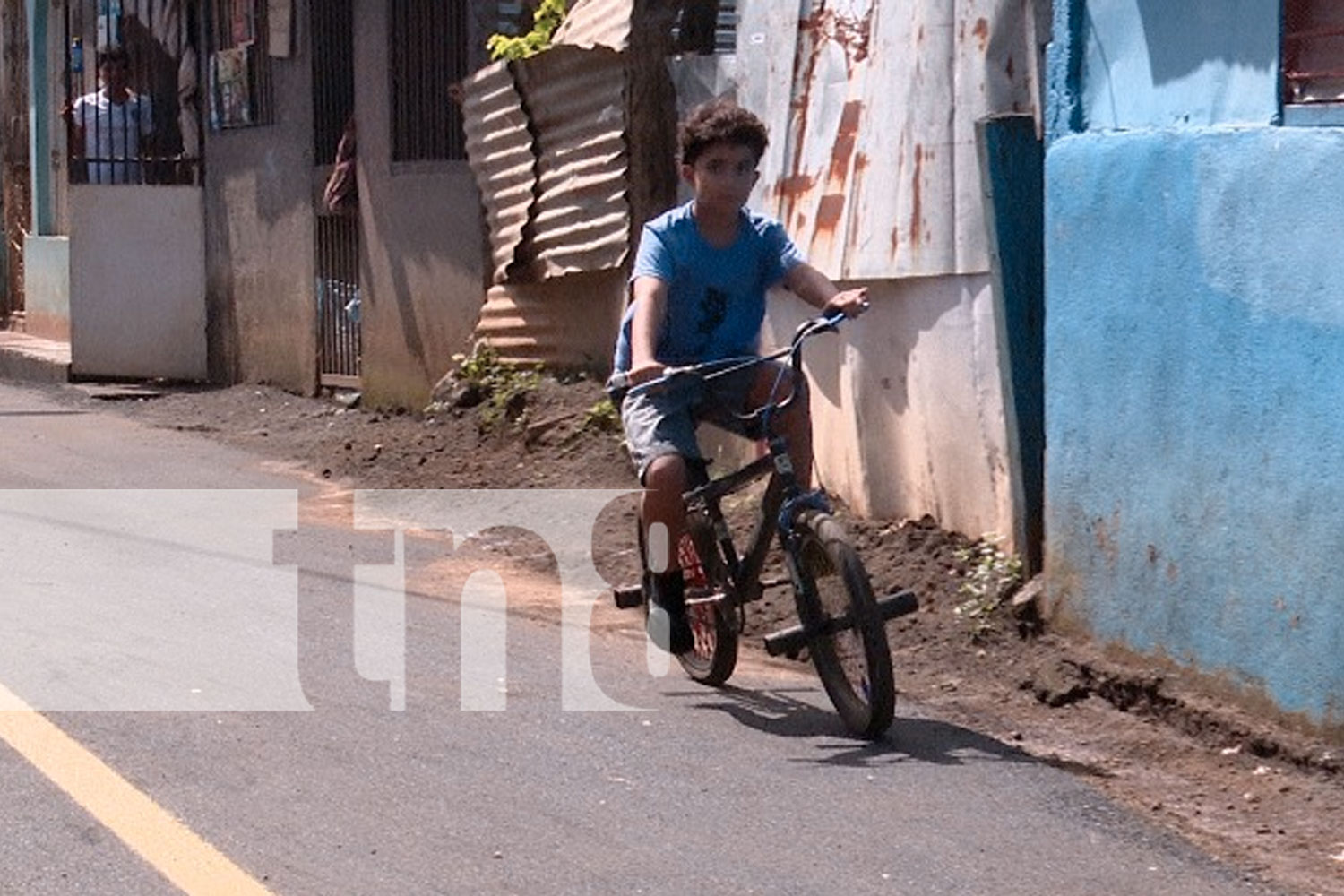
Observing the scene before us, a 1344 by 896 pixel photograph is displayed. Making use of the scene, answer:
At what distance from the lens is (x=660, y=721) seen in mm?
6574

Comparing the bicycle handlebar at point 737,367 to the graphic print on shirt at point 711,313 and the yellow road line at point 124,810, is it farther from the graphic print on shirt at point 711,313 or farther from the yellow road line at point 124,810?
the yellow road line at point 124,810

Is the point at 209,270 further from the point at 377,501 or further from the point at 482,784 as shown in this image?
the point at 482,784

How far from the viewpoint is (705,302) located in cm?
686

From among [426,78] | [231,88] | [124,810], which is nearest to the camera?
[124,810]

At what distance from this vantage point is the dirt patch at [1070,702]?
562 cm

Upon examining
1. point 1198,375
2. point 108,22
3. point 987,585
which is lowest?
point 987,585

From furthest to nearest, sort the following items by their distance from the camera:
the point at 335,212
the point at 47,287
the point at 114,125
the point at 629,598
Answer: the point at 47,287, the point at 114,125, the point at 335,212, the point at 629,598

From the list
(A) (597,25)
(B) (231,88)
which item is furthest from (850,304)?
(B) (231,88)

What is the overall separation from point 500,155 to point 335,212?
2.56 meters

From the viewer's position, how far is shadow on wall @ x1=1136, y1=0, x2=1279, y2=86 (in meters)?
6.33

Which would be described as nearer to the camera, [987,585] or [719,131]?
[719,131]

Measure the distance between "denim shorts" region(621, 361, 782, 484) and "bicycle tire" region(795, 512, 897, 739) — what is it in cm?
48

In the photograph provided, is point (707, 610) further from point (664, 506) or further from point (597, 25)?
point (597, 25)

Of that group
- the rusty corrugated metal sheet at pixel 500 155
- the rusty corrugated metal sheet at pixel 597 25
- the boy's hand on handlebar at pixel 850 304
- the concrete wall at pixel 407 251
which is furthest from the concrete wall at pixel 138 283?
the boy's hand on handlebar at pixel 850 304
